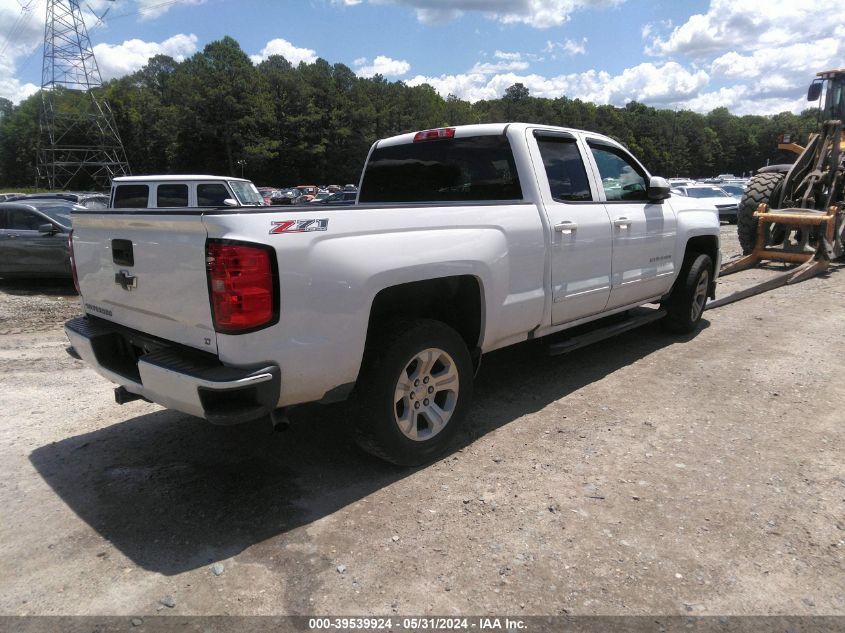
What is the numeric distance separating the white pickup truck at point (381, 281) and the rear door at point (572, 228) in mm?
16

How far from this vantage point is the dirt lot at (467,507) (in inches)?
97.4

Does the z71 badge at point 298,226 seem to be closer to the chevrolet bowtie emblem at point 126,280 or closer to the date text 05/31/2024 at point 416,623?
the chevrolet bowtie emblem at point 126,280

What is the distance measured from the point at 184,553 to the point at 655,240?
180 inches

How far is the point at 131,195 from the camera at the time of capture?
10750 millimetres

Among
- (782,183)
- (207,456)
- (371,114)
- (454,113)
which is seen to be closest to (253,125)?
(371,114)

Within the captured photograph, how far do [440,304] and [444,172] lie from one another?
52.7 inches

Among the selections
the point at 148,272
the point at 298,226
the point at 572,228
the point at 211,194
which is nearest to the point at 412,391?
the point at 298,226

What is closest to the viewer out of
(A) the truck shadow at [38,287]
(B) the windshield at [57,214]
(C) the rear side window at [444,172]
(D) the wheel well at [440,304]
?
(D) the wheel well at [440,304]

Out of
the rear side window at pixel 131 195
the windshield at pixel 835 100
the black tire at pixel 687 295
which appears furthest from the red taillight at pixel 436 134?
the windshield at pixel 835 100

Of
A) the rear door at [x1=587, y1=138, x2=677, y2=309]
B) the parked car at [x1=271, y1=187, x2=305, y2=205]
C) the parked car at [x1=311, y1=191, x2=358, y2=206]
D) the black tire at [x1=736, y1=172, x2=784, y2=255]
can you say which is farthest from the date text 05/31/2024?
the black tire at [x1=736, y1=172, x2=784, y2=255]

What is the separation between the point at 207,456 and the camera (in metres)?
3.76

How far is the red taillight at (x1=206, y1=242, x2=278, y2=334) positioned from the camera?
2623 millimetres

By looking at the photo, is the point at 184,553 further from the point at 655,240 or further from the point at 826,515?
the point at 655,240

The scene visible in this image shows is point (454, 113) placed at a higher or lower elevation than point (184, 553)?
higher
